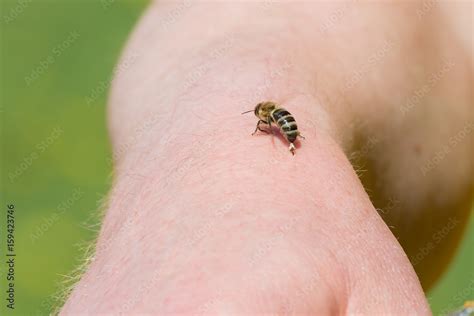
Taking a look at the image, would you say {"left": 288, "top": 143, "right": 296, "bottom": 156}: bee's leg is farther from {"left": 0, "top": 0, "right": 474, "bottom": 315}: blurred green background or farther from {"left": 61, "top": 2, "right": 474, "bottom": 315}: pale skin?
{"left": 0, "top": 0, "right": 474, "bottom": 315}: blurred green background

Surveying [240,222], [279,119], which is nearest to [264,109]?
[279,119]

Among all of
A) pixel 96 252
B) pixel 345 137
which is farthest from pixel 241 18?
pixel 96 252

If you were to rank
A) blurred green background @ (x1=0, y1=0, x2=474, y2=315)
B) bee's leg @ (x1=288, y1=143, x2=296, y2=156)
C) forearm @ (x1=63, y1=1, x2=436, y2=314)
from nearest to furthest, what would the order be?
forearm @ (x1=63, y1=1, x2=436, y2=314) → bee's leg @ (x1=288, y1=143, x2=296, y2=156) → blurred green background @ (x1=0, y1=0, x2=474, y2=315)

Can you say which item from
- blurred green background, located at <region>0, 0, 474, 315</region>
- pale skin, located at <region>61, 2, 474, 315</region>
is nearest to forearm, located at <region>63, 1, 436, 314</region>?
pale skin, located at <region>61, 2, 474, 315</region>

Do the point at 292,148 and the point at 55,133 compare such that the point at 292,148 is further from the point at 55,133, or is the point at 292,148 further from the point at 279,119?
the point at 55,133

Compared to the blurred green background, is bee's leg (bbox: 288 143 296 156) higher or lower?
higher

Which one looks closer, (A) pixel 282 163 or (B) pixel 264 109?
(A) pixel 282 163
